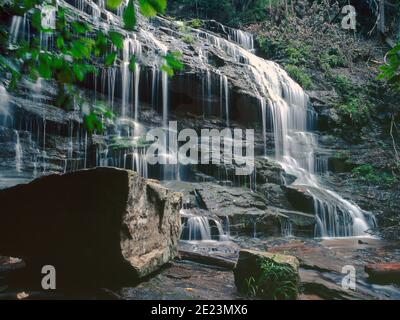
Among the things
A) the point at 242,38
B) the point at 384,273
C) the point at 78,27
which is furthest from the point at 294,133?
the point at 78,27

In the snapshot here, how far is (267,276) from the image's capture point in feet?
11.2

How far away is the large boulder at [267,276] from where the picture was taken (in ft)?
11.2

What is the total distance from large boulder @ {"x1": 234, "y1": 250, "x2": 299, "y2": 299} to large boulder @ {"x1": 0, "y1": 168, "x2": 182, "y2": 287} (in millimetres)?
1130

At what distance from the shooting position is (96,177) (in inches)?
136

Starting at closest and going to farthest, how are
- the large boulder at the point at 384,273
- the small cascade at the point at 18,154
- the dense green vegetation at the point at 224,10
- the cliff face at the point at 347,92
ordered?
1. the large boulder at the point at 384,273
2. the small cascade at the point at 18,154
3. the cliff face at the point at 347,92
4. the dense green vegetation at the point at 224,10

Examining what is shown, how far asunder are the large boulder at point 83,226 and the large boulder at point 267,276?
1130 millimetres

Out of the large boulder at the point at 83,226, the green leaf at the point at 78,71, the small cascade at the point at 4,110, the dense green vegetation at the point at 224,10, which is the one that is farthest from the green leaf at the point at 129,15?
the dense green vegetation at the point at 224,10

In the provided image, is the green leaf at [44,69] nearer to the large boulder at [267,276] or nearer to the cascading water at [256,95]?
the large boulder at [267,276]

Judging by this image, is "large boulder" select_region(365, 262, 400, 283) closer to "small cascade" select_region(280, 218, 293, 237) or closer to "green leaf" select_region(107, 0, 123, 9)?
"small cascade" select_region(280, 218, 293, 237)

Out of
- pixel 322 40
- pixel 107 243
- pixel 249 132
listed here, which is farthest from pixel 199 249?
pixel 322 40

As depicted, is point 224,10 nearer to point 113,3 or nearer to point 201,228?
point 201,228

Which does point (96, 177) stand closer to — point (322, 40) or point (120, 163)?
point (120, 163)
